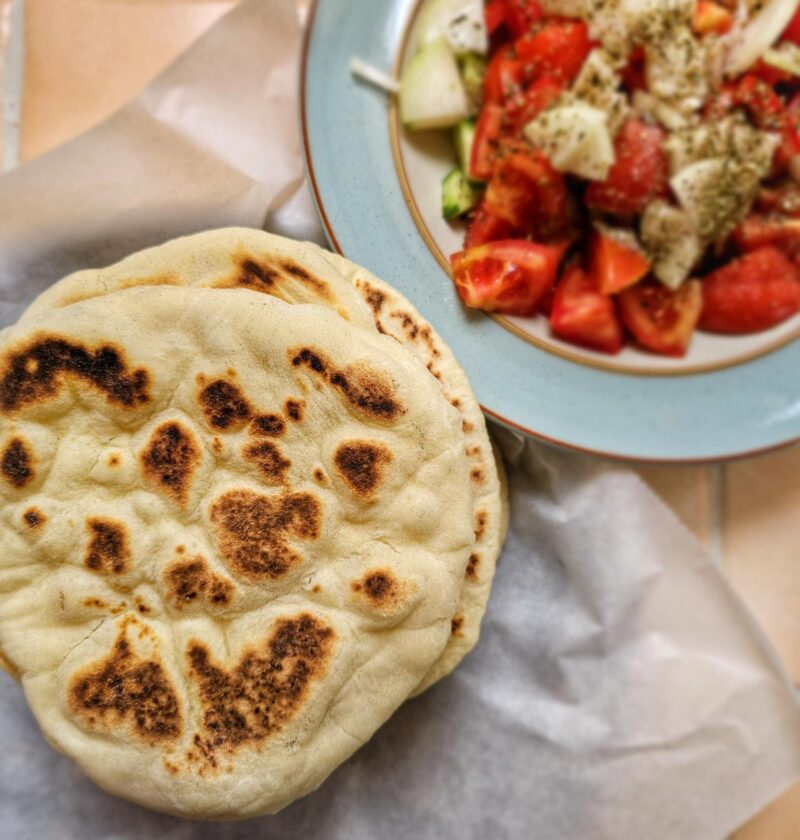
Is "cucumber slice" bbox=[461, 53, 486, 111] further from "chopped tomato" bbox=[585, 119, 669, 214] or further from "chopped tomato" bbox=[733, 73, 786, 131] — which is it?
"chopped tomato" bbox=[733, 73, 786, 131]

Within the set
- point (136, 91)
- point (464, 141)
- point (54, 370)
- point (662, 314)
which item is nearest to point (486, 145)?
point (464, 141)

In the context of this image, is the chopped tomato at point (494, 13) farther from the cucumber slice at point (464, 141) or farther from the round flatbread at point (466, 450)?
the round flatbread at point (466, 450)

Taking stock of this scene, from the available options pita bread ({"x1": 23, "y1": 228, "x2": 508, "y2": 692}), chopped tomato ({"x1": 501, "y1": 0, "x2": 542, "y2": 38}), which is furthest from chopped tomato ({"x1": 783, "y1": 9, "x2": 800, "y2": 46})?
pita bread ({"x1": 23, "y1": 228, "x2": 508, "y2": 692})

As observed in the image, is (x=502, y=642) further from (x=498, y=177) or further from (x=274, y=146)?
(x=274, y=146)

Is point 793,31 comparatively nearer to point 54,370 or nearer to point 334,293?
point 334,293

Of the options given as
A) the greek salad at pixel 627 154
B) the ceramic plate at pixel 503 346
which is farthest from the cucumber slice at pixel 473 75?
the ceramic plate at pixel 503 346
